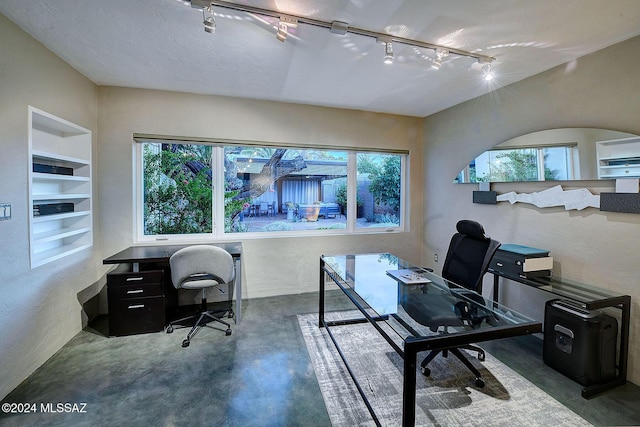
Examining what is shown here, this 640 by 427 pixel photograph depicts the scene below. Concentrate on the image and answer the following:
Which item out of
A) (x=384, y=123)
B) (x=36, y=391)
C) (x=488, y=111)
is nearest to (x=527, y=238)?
(x=488, y=111)

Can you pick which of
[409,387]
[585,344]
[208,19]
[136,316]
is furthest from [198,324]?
[585,344]

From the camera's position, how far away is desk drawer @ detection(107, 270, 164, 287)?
8.77 ft

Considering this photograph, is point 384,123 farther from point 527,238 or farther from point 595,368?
point 595,368

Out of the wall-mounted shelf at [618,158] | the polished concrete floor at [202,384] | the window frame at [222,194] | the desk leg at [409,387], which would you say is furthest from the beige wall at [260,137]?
the desk leg at [409,387]

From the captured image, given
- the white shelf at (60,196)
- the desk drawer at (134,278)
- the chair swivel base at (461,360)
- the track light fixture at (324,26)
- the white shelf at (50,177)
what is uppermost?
the track light fixture at (324,26)

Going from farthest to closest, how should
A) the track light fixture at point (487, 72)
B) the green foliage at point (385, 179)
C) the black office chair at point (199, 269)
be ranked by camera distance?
the green foliage at point (385, 179), the black office chair at point (199, 269), the track light fixture at point (487, 72)

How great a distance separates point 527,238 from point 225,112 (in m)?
3.71

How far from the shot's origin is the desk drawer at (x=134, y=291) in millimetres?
2678

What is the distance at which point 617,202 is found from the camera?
217cm

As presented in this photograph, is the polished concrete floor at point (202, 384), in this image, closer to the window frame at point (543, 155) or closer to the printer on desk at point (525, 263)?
the printer on desk at point (525, 263)

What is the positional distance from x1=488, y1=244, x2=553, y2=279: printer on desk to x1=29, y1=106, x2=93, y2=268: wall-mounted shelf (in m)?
3.99

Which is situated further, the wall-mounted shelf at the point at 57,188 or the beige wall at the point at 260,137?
the beige wall at the point at 260,137

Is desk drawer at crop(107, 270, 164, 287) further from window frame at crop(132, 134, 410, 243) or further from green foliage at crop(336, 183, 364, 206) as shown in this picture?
green foliage at crop(336, 183, 364, 206)

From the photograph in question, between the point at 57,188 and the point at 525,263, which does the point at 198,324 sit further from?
the point at 525,263
